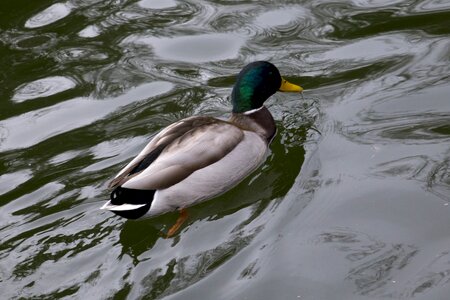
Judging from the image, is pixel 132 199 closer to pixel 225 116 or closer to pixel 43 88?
pixel 225 116

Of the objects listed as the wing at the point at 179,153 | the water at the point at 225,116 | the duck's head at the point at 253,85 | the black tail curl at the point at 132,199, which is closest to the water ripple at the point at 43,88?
the water at the point at 225,116

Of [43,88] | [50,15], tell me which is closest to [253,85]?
[43,88]

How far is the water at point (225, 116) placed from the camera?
5.36 metres

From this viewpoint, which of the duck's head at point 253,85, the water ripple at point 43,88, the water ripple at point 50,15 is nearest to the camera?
the duck's head at point 253,85

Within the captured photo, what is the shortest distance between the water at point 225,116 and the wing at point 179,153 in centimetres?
31

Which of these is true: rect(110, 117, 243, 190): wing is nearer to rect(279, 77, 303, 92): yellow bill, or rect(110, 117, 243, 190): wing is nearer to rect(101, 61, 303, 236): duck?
rect(101, 61, 303, 236): duck

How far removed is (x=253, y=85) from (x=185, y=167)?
45.0 inches

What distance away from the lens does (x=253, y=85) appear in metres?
6.97

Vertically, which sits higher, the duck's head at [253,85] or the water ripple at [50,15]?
the water ripple at [50,15]

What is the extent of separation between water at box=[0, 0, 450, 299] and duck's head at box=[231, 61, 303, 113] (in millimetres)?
357

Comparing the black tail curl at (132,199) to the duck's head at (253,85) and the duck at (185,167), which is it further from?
the duck's head at (253,85)

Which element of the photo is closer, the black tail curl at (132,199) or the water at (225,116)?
the water at (225,116)

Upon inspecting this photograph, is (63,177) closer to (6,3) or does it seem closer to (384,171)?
(384,171)

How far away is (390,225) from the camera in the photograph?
18.6 ft
